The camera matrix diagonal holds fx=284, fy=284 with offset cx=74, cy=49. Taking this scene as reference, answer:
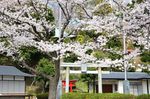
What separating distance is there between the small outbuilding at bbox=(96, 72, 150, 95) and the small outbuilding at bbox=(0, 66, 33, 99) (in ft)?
29.5

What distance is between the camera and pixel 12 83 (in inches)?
744

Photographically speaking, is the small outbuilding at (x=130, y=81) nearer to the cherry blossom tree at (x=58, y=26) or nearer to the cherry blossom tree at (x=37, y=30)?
the cherry blossom tree at (x=58, y=26)

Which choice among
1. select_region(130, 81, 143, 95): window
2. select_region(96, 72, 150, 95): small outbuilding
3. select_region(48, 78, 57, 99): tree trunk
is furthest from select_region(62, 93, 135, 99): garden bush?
select_region(130, 81, 143, 95): window

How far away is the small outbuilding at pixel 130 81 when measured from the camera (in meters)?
25.8

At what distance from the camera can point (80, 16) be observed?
1080 cm

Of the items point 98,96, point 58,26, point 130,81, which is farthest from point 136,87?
point 58,26

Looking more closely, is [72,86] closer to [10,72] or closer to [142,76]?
[142,76]

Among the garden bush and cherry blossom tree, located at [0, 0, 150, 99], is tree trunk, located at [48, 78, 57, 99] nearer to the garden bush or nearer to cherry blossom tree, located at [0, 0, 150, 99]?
cherry blossom tree, located at [0, 0, 150, 99]

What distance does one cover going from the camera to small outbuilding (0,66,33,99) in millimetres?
18150

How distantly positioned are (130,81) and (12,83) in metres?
12.4

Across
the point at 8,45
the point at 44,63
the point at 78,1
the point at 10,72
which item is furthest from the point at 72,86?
the point at 78,1

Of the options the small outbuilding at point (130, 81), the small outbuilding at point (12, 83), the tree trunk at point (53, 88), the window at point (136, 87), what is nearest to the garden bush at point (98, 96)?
the tree trunk at point (53, 88)

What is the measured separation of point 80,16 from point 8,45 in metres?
3.06

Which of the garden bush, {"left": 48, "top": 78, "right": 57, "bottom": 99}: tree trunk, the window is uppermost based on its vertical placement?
{"left": 48, "top": 78, "right": 57, "bottom": 99}: tree trunk
